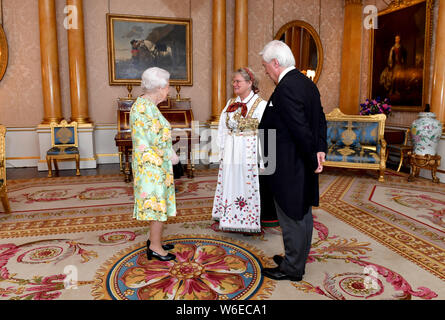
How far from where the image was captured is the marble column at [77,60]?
267 inches

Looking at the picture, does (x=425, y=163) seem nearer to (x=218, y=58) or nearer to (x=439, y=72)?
(x=439, y=72)

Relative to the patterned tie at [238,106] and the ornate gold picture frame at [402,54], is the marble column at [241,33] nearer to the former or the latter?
the ornate gold picture frame at [402,54]

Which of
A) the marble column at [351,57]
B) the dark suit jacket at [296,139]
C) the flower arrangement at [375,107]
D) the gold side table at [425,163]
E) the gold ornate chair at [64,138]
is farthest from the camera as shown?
the marble column at [351,57]

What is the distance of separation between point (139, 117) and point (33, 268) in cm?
151

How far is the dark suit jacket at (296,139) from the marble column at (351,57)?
695 centimetres

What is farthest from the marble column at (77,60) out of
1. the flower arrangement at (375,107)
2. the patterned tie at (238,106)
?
the flower arrangement at (375,107)

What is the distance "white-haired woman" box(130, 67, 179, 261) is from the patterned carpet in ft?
1.77

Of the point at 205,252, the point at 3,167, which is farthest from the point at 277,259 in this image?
the point at 3,167

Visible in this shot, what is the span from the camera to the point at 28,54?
697 centimetres

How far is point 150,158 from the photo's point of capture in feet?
8.34

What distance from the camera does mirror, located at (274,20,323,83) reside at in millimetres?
8297

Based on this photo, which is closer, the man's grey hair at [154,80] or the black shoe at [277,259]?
the man's grey hair at [154,80]

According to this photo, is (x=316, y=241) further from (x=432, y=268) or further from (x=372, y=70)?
(x=372, y=70)
